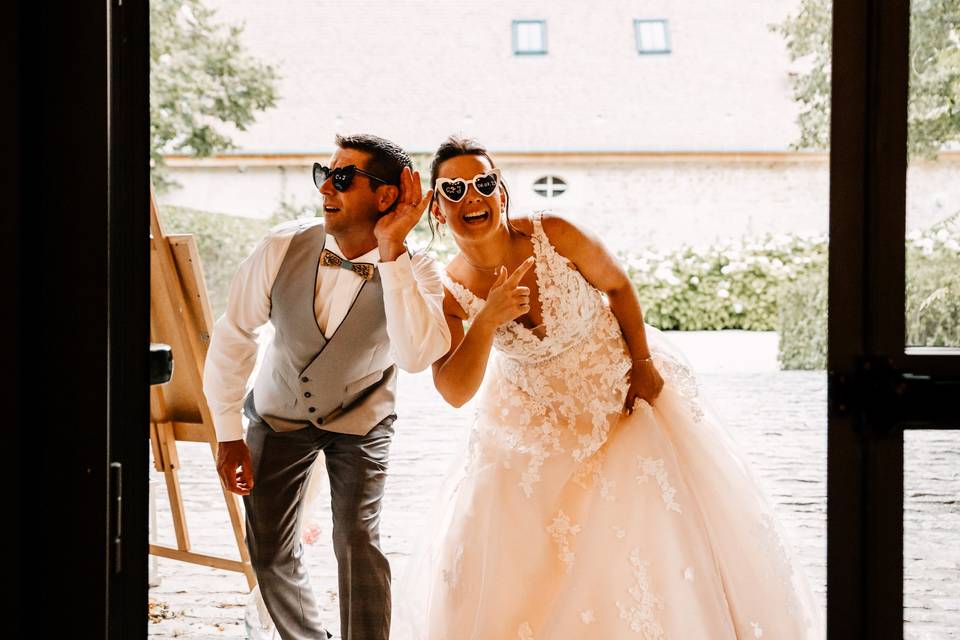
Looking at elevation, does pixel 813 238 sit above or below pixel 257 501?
above

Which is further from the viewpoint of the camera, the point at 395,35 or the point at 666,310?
the point at 395,35

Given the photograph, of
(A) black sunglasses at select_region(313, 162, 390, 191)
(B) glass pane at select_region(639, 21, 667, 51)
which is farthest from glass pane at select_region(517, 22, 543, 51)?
(A) black sunglasses at select_region(313, 162, 390, 191)

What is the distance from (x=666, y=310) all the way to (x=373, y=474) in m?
2.42

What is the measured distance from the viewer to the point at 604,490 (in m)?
2.43

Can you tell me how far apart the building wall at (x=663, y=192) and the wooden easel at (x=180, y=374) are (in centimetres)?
11

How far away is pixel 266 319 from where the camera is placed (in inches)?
95.8

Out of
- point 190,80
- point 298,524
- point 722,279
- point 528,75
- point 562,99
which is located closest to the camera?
point 190,80

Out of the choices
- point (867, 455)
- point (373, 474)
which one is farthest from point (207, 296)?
point (867, 455)

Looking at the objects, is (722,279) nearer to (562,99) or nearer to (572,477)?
(572,477)

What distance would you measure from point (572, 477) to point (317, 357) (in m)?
0.73

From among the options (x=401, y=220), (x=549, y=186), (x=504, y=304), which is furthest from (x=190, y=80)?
(x=549, y=186)

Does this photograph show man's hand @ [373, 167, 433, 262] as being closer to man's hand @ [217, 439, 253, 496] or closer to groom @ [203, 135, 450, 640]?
groom @ [203, 135, 450, 640]

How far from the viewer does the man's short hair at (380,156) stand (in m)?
2.39
